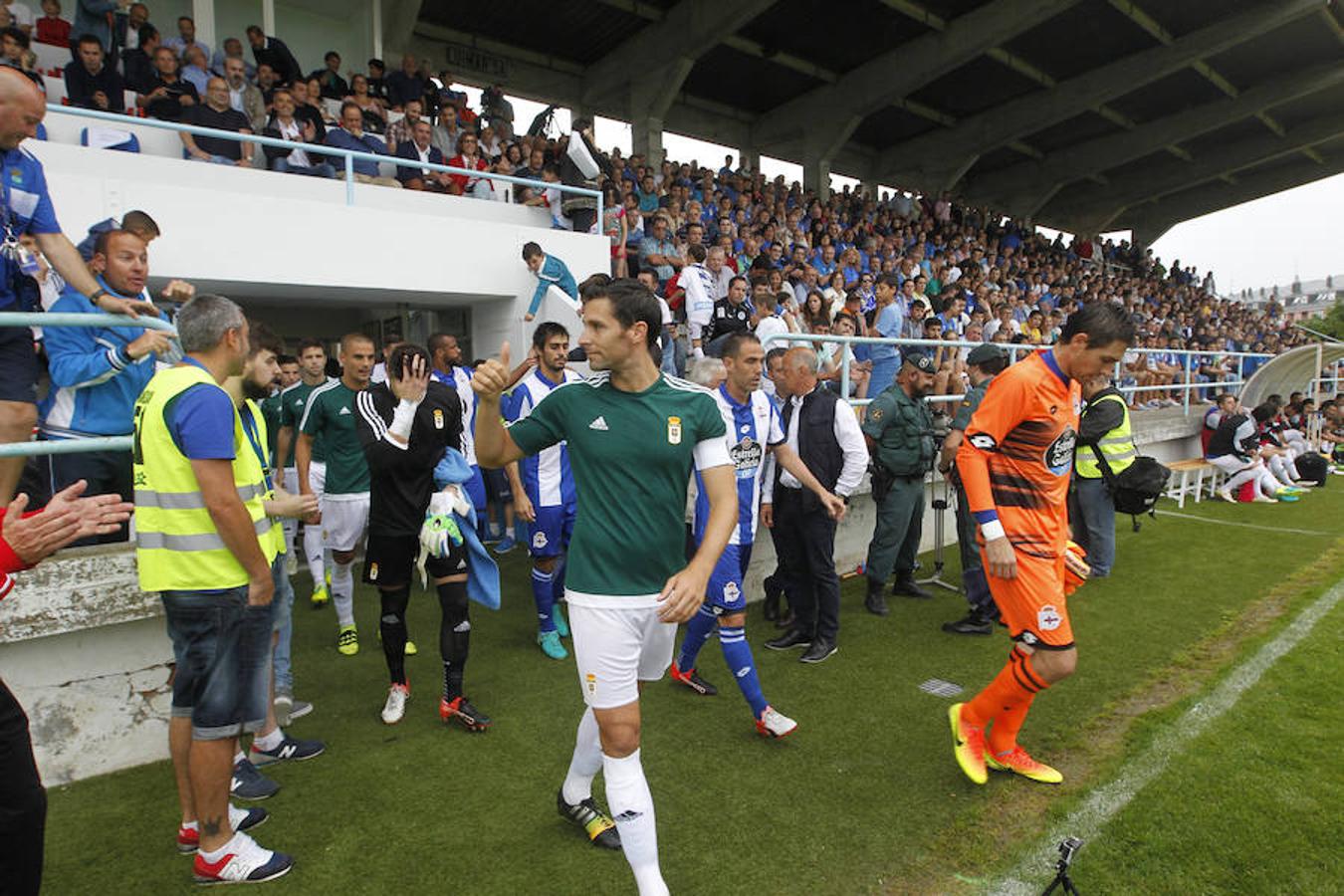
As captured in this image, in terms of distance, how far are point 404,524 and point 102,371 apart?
1522 mm

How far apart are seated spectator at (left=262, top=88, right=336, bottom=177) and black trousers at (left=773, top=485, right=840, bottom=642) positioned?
265 inches

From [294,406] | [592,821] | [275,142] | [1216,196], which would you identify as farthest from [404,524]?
[1216,196]

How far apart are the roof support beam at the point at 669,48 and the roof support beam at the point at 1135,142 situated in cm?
1700

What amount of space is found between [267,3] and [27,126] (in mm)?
11053

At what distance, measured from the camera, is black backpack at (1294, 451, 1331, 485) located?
37.9 ft

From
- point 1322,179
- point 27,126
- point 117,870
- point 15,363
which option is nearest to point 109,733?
point 117,870

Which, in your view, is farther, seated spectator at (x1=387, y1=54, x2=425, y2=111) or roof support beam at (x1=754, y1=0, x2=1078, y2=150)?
roof support beam at (x1=754, y1=0, x2=1078, y2=150)

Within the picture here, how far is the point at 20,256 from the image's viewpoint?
128 inches

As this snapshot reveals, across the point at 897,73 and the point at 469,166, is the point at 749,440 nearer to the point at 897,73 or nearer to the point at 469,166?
the point at 469,166

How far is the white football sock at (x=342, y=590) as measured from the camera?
503 cm

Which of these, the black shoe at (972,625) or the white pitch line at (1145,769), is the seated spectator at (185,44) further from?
the white pitch line at (1145,769)

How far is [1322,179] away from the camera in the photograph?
2966 centimetres

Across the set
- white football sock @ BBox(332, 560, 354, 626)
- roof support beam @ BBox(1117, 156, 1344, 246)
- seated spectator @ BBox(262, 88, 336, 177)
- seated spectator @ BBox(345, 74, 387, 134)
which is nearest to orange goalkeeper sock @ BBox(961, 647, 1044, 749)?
white football sock @ BBox(332, 560, 354, 626)

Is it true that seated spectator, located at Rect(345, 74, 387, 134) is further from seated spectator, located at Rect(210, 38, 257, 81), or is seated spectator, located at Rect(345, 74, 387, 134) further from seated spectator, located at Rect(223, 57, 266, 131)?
seated spectator, located at Rect(210, 38, 257, 81)
